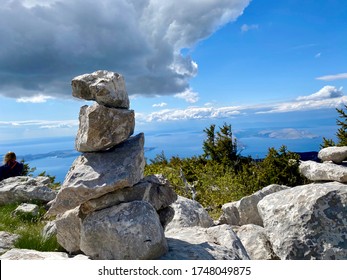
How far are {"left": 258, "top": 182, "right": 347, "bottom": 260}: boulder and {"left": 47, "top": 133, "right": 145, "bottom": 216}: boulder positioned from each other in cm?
390

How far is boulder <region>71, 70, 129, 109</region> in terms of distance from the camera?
7.48 m

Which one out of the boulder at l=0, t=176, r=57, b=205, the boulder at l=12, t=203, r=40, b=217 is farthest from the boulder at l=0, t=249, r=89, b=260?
the boulder at l=0, t=176, r=57, b=205

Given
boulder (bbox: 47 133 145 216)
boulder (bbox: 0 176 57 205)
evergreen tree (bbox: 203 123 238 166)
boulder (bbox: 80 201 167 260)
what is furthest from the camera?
evergreen tree (bbox: 203 123 238 166)

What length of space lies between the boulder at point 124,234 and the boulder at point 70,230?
0.58 meters

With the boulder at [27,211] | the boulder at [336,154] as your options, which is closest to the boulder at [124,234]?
the boulder at [27,211]

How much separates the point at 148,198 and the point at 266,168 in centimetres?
1245

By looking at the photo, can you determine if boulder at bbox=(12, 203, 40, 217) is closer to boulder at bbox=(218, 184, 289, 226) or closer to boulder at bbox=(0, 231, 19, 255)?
boulder at bbox=(0, 231, 19, 255)

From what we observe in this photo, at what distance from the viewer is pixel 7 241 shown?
352 inches

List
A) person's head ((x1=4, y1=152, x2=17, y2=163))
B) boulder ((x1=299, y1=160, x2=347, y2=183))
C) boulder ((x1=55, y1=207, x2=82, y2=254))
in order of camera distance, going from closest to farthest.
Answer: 1. boulder ((x1=55, y1=207, x2=82, y2=254))
2. boulder ((x1=299, y1=160, x2=347, y2=183))
3. person's head ((x1=4, y1=152, x2=17, y2=163))

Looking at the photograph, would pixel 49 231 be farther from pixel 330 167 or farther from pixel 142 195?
pixel 330 167

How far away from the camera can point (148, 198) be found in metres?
8.00

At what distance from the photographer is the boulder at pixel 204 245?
7.15m

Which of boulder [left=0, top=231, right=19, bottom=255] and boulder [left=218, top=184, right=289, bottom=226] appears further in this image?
boulder [left=218, top=184, right=289, bottom=226]

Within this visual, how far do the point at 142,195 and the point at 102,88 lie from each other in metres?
2.41
